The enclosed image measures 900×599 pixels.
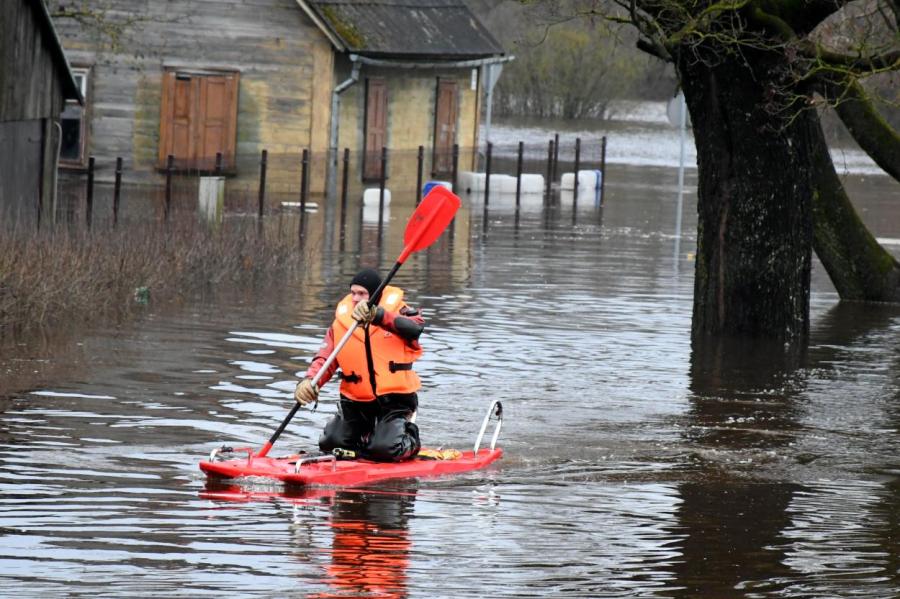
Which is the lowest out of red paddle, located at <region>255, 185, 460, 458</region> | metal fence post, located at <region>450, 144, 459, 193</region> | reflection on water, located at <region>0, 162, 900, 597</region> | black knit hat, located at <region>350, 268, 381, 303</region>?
reflection on water, located at <region>0, 162, 900, 597</region>

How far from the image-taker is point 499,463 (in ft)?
39.6

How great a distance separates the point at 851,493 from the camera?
37.7ft

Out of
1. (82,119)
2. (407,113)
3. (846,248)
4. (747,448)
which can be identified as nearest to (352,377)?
(747,448)

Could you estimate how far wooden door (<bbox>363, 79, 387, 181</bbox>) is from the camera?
37844mm

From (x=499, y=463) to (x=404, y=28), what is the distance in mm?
27077

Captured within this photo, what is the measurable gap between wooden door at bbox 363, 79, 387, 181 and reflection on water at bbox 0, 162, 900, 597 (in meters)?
15.3

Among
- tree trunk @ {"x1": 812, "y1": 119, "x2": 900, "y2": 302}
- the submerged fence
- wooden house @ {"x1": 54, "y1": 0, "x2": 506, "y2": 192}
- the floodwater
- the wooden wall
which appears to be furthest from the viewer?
wooden house @ {"x1": 54, "y1": 0, "x2": 506, "y2": 192}

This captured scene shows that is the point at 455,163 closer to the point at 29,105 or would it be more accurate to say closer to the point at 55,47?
the point at 55,47

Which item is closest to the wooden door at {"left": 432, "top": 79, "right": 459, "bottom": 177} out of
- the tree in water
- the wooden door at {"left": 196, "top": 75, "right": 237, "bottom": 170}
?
the wooden door at {"left": 196, "top": 75, "right": 237, "bottom": 170}

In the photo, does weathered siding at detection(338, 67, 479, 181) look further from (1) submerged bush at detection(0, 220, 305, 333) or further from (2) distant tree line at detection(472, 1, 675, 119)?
(2) distant tree line at detection(472, 1, 675, 119)

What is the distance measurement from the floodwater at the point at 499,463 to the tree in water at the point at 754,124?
66 centimetres

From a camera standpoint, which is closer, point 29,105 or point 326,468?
point 326,468

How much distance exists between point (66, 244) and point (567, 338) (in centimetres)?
517

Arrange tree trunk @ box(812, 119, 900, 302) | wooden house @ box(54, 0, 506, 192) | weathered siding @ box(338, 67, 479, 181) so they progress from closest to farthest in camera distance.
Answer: tree trunk @ box(812, 119, 900, 302), wooden house @ box(54, 0, 506, 192), weathered siding @ box(338, 67, 479, 181)
